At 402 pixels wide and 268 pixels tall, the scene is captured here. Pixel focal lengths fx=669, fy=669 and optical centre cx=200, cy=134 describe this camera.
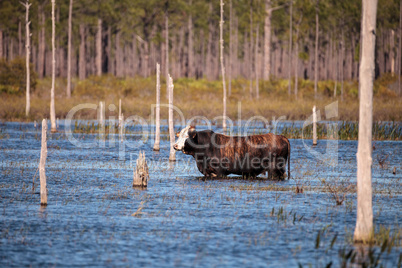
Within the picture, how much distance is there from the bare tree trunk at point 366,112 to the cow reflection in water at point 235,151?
27.6 ft

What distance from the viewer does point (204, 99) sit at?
60.1 meters

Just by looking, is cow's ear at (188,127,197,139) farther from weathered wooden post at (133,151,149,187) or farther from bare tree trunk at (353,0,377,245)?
bare tree trunk at (353,0,377,245)

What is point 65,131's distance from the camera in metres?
38.6

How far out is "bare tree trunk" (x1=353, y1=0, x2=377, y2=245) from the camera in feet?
35.1

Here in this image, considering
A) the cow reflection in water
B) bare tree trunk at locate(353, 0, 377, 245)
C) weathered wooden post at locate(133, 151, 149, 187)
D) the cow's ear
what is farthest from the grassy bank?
bare tree trunk at locate(353, 0, 377, 245)

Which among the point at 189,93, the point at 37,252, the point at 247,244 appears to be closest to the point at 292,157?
the point at 247,244

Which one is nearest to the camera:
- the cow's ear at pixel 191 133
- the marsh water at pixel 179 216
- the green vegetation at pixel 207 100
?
the marsh water at pixel 179 216

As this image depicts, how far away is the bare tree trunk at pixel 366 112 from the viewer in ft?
→ 35.1

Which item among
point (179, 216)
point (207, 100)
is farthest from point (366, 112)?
point (207, 100)

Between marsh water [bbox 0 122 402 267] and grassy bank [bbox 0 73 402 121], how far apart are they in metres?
21.0

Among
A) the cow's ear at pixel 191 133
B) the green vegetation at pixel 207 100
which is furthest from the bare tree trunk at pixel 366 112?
the green vegetation at pixel 207 100

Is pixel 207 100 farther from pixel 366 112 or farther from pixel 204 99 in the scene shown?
pixel 366 112

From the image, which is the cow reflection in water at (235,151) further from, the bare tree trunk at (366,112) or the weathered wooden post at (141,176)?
the bare tree trunk at (366,112)

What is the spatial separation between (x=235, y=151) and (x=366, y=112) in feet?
28.6
